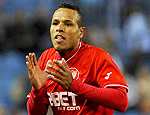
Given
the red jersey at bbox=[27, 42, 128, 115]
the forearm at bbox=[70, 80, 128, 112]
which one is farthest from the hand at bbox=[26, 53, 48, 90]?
the forearm at bbox=[70, 80, 128, 112]

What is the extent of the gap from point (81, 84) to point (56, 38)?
0.57 m

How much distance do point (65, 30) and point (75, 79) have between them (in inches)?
17.6

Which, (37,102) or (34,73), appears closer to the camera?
(34,73)

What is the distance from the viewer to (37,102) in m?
2.77

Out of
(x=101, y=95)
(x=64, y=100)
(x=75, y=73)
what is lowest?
(x=64, y=100)

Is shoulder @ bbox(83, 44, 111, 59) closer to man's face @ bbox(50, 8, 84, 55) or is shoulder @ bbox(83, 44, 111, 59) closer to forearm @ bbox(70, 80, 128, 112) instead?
man's face @ bbox(50, 8, 84, 55)

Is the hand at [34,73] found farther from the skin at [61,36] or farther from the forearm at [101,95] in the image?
the forearm at [101,95]

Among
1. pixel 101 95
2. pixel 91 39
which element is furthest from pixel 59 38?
pixel 91 39

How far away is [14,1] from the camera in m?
6.48

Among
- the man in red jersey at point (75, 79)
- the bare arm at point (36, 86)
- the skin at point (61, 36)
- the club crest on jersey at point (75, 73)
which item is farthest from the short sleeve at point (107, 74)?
the bare arm at point (36, 86)

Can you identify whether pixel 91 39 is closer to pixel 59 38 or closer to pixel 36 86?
pixel 59 38

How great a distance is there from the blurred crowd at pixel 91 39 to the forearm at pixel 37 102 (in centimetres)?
281

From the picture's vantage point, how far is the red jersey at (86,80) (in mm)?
2602

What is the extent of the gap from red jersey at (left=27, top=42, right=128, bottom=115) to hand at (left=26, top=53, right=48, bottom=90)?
0.61 ft
